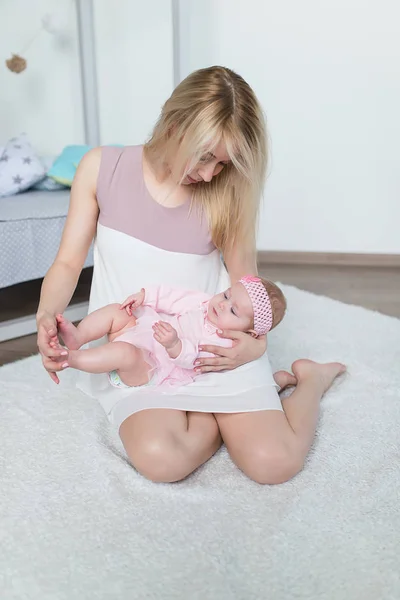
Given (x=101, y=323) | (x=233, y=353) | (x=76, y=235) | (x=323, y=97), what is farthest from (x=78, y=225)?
(x=323, y=97)

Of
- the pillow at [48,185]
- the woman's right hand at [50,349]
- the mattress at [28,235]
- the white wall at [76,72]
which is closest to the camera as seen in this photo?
the woman's right hand at [50,349]

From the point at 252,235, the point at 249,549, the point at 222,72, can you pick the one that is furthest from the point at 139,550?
the point at 222,72

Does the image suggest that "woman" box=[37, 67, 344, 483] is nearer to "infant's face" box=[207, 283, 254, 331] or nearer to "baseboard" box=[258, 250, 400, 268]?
"infant's face" box=[207, 283, 254, 331]

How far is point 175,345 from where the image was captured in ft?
3.85

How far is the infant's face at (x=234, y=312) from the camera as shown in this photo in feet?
4.15

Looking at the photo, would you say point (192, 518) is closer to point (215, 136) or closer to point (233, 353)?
point (233, 353)

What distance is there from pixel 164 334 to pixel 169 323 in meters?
0.08

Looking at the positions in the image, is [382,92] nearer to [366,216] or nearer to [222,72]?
[366,216]

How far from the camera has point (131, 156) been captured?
4.48 feet

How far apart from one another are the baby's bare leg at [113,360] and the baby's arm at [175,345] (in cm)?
6

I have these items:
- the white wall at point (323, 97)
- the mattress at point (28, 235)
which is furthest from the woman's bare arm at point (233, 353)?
the white wall at point (323, 97)

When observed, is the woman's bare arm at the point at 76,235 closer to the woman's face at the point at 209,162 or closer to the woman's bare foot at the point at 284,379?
the woman's face at the point at 209,162

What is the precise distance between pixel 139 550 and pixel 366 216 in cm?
231

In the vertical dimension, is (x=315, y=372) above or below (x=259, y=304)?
below
